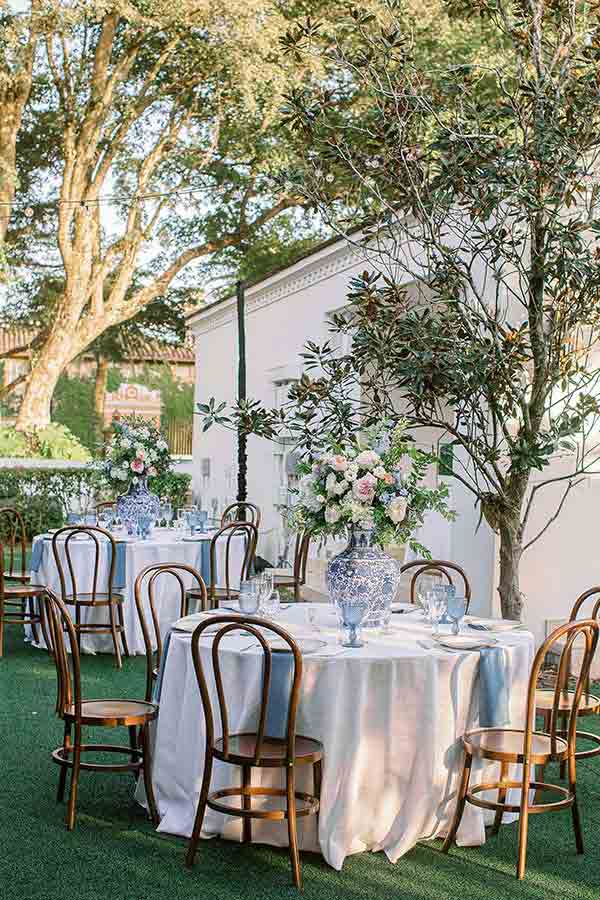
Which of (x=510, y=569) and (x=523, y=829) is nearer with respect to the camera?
(x=523, y=829)

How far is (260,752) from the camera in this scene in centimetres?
440

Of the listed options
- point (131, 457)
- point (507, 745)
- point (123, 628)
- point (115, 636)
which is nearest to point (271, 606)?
point (507, 745)

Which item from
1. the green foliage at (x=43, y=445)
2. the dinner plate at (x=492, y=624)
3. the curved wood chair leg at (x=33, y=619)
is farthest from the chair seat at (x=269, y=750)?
the green foliage at (x=43, y=445)

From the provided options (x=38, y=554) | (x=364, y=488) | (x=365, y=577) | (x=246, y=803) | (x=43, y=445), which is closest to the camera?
(x=246, y=803)

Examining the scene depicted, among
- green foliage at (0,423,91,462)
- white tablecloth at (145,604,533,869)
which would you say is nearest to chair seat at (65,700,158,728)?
white tablecloth at (145,604,533,869)

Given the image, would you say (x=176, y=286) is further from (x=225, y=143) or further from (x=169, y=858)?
(x=169, y=858)

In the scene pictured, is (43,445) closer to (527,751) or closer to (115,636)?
(115,636)

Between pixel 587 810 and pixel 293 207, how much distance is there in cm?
2178

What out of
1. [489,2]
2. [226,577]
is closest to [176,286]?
[226,577]

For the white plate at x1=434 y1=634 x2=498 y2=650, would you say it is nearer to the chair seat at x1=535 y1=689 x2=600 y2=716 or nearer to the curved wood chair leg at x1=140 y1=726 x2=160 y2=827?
the chair seat at x1=535 y1=689 x2=600 y2=716

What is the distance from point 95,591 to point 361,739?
422cm

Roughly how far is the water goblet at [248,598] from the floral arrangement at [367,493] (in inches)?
14.5

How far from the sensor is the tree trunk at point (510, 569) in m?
6.68

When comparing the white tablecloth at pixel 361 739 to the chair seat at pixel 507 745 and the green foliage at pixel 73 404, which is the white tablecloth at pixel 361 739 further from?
the green foliage at pixel 73 404
